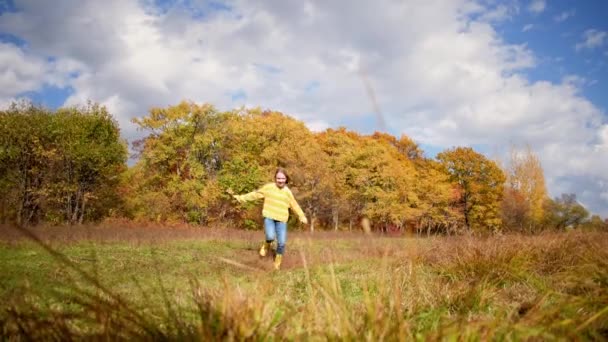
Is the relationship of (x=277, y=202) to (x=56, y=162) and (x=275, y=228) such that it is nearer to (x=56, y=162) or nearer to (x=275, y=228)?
(x=275, y=228)

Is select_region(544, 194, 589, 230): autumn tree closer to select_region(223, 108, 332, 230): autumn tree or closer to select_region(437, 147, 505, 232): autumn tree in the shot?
select_region(437, 147, 505, 232): autumn tree

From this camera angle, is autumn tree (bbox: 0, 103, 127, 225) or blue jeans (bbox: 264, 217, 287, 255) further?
autumn tree (bbox: 0, 103, 127, 225)

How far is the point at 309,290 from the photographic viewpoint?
133 inches

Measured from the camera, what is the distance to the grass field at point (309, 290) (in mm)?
1634

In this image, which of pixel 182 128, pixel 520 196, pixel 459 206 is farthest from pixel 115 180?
pixel 520 196

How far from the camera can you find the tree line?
2772 centimetres

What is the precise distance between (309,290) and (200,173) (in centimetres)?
3149

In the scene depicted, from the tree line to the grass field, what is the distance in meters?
16.1

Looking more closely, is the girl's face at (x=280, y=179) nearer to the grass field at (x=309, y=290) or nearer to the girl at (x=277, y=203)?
the girl at (x=277, y=203)

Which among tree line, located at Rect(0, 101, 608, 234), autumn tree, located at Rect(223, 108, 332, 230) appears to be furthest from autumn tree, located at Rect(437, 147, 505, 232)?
autumn tree, located at Rect(223, 108, 332, 230)

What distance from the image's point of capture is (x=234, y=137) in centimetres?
3722

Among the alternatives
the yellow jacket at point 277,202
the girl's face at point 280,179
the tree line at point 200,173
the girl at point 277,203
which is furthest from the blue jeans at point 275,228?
the tree line at point 200,173

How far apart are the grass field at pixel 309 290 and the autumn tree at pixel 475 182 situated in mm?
45213

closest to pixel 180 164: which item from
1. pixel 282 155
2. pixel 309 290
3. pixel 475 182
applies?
pixel 282 155
